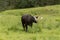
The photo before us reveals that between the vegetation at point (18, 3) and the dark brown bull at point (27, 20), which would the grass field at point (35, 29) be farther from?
the vegetation at point (18, 3)

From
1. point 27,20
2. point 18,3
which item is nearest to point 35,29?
point 27,20

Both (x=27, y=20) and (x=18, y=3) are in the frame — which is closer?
(x=27, y=20)

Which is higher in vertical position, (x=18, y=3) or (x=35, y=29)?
(x=35, y=29)

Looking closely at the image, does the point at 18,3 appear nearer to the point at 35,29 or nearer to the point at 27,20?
the point at 27,20

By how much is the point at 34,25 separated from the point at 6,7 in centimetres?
2537

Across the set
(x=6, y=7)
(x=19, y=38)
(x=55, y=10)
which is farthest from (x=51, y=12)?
(x=19, y=38)

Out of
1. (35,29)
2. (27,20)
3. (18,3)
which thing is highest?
(27,20)

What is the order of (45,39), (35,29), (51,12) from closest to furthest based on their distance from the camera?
(45,39)
(35,29)
(51,12)

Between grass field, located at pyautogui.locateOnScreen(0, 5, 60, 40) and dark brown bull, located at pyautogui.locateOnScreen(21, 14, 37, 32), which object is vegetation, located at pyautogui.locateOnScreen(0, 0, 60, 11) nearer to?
grass field, located at pyautogui.locateOnScreen(0, 5, 60, 40)

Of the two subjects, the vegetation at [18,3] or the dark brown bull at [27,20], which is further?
the vegetation at [18,3]

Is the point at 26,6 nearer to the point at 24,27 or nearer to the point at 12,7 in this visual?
the point at 12,7

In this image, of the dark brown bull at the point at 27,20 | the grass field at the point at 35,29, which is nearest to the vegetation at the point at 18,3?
the grass field at the point at 35,29

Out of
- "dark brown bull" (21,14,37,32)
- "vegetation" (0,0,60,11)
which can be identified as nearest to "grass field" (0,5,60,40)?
"dark brown bull" (21,14,37,32)

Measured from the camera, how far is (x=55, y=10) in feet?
104
